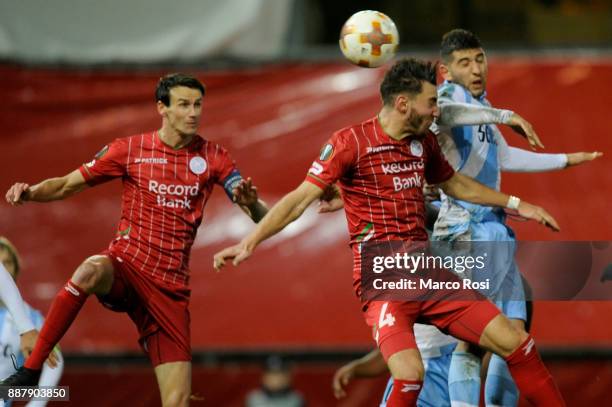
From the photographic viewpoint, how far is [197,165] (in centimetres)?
573

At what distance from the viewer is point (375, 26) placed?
18.7 ft

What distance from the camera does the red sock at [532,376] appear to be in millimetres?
4906

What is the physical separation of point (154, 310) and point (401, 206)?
1.43m

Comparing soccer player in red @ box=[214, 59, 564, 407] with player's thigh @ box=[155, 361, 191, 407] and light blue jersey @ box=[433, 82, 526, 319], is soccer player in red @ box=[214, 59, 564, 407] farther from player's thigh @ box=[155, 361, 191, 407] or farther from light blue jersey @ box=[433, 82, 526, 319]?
player's thigh @ box=[155, 361, 191, 407]

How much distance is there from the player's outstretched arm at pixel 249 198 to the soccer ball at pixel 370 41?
2.86 ft

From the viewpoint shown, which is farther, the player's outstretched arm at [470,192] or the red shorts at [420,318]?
the player's outstretched arm at [470,192]

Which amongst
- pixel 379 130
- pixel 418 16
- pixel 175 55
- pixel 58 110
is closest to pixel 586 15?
pixel 418 16

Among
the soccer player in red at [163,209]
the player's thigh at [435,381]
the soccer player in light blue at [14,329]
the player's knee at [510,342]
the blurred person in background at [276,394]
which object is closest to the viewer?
the player's knee at [510,342]

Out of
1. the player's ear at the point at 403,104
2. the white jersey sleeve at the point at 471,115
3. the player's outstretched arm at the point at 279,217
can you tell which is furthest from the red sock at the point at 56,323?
the white jersey sleeve at the point at 471,115

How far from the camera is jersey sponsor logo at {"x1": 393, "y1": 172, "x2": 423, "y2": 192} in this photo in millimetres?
5137

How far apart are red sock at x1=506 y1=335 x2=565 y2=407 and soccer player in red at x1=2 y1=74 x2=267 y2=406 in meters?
1.55

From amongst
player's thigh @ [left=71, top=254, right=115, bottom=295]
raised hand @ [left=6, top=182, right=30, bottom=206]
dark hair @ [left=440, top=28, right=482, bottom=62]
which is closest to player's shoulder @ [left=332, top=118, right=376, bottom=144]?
dark hair @ [left=440, top=28, right=482, bottom=62]

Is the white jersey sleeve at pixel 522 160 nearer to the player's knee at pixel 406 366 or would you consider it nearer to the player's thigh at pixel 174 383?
the player's knee at pixel 406 366

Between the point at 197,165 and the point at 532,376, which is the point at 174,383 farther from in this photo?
the point at 532,376
